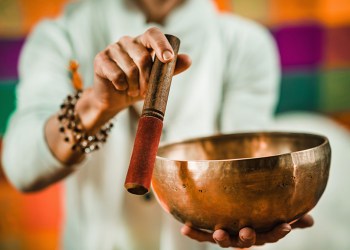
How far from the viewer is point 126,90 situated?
0.63m

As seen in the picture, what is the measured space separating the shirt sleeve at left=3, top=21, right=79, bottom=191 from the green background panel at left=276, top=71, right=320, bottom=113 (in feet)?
3.01

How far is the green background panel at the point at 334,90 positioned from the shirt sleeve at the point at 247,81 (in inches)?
24.5

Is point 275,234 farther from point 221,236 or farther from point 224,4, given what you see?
point 224,4

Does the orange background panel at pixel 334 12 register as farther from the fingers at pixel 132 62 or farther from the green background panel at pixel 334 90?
the fingers at pixel 132 62

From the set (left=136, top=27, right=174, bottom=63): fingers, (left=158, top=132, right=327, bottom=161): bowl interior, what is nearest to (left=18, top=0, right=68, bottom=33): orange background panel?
(left=158, top=132, right=327, bottom=161): bowl interior

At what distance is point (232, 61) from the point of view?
1.12 metres

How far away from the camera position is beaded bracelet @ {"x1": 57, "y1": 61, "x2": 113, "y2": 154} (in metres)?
0.72

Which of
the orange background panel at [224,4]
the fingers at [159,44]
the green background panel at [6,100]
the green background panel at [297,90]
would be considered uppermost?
the orange background panel at [224,4]

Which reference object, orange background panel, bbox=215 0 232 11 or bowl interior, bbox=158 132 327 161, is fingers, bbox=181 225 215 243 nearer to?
bowl interior, bbox=158 132 327 161

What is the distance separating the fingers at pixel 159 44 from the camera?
49 cm

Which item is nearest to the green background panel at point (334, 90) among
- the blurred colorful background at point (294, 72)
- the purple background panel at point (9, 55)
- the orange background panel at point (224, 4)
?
the blurred colorful background at point (294, 72)

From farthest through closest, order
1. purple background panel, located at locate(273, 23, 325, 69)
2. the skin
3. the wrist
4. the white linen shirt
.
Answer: purple background panel, located at locate(273, 23, 325, 69) < the white linen shirt < the wrist < the skin

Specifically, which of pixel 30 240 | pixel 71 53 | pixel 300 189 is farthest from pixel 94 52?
pixel 30 240

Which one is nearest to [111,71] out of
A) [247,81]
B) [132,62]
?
[132,62]
